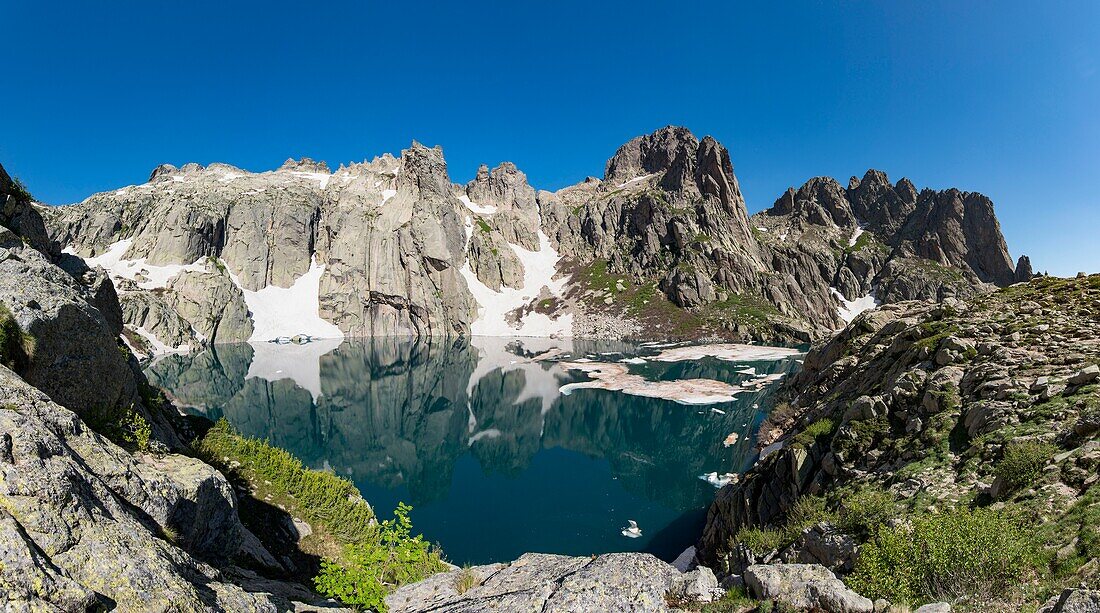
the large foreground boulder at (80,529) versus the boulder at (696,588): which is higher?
the large foreground boulder at (80,529)

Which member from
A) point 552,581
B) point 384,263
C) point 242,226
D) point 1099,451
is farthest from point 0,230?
point 242,226

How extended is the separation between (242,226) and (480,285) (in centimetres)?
9228

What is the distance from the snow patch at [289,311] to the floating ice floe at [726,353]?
11695 cm

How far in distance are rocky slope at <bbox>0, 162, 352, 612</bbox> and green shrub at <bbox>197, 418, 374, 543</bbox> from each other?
5.41m

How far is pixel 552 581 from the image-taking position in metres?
9.20

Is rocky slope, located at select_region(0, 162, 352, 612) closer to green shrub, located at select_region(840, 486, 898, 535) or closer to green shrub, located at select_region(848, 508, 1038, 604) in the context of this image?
green shrub, located at select_region(848, 508, 1038, 604)

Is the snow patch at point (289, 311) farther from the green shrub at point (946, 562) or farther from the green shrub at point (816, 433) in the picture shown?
the green shrub at point (946, 562)

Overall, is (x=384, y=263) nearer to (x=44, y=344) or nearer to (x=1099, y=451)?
(x=44, y=344)

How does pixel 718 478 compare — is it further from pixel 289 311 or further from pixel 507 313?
pixel 289 311

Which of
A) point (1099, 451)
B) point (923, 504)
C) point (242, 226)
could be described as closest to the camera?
point (1099, 451)

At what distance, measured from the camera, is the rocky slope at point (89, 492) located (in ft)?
16.0

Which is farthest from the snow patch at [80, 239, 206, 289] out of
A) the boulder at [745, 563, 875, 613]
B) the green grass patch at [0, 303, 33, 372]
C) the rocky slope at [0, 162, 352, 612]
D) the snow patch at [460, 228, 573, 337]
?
the boulder at [745, 563, 875, 613]

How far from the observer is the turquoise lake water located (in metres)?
29.9

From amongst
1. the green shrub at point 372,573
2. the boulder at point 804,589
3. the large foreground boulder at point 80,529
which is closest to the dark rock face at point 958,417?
the boulder at point 804,589
